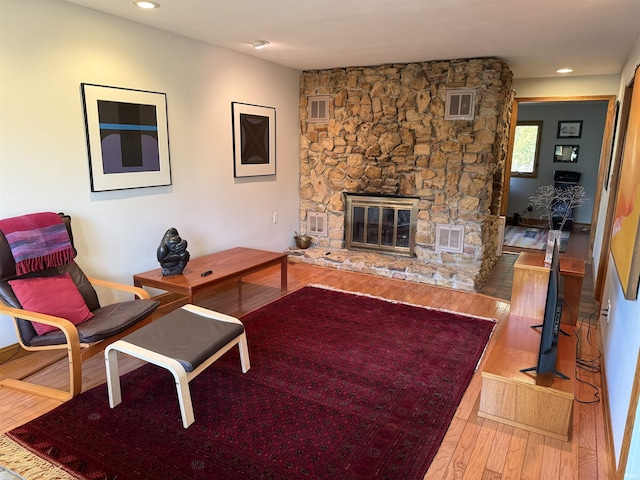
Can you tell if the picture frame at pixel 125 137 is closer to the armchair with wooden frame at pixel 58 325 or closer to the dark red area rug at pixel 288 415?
the armchair with wooden frame at pixel 58 325

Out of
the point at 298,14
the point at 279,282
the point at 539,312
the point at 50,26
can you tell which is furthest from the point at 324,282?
the point at 50,26

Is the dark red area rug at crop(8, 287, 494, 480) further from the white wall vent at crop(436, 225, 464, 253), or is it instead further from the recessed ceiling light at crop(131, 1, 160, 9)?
the recessed ceiling light at crop(131, 1, 160, 9)

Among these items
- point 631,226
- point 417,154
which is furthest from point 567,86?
point 631,226

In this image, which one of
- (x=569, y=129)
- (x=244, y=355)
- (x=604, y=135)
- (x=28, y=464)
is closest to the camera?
(x=28, y=464)

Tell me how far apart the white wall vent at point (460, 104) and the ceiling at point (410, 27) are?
368 mm

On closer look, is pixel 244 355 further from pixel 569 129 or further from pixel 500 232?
pixel 569 129

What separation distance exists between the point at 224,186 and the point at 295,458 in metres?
3.06

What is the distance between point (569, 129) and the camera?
26.6 feet

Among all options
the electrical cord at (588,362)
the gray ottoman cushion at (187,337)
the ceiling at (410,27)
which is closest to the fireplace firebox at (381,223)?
the ceiling at (410,27)

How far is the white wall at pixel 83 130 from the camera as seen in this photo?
2791 millimetres

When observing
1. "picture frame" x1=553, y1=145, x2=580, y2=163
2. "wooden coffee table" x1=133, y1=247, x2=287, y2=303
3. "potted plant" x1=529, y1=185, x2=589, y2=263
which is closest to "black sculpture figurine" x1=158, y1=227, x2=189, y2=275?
"wooden coffee table" x1=133, y1=247, x2=287, y2=303

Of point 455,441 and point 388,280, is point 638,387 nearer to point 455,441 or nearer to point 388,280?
point 455,441

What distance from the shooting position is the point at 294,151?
556cm

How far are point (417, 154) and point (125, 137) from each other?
307 centimetres
